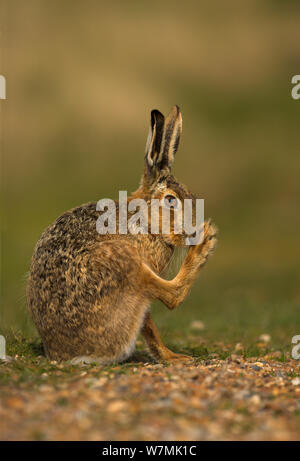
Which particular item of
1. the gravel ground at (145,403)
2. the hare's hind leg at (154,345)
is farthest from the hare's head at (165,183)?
the gravel ground at (145,403)

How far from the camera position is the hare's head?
7441mm

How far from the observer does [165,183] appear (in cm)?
764

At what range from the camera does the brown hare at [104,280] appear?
6.89 m

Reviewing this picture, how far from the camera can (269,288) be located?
1911 centimetres

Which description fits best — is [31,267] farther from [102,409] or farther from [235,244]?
[235,244]

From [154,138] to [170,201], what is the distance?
2.52ft

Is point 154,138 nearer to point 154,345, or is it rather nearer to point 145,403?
point 154,345

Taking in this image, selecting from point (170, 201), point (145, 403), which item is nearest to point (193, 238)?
point (170, 201)

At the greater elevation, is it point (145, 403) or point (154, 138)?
point (154, 138)

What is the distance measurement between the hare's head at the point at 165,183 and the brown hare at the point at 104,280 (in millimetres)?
13

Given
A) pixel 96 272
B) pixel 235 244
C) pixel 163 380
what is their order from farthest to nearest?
pixel 235 244 < pixel 96 272 < pixel 163 380

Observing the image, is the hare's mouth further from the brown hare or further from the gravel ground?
the gravel ground
